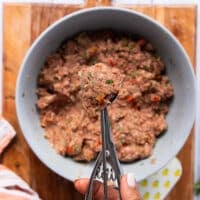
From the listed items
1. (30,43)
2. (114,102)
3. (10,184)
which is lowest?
(10,184)

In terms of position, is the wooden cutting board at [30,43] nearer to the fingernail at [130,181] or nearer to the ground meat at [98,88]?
the fingernail at [130,181]

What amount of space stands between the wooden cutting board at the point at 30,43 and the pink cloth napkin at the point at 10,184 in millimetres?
23

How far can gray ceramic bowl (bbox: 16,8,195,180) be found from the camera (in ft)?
4.09

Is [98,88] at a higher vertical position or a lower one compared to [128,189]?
higher

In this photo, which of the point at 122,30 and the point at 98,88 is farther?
the point at 122,30

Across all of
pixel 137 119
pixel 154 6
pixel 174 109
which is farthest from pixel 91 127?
pixel 154 6

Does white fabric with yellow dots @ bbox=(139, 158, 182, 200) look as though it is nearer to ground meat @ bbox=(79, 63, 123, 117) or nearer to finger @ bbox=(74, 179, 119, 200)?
finger @ bbox=(74, 179, 119, 200)

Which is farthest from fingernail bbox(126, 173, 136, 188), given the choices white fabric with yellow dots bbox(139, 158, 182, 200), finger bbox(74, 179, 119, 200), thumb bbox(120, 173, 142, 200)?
→ white fabric with yellow dots bbox(139, 158, 182, 200)

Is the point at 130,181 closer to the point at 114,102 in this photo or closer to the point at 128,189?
the point at 128,189

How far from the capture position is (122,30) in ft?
4.35

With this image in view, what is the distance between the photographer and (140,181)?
1.34 meters

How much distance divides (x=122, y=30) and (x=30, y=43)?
25 cm

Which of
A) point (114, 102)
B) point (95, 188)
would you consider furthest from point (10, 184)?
point (114, 102)

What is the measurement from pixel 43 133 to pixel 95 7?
0.35 m
